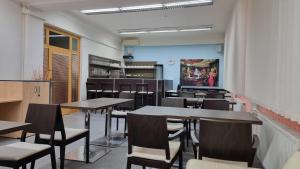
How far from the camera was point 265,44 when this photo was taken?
255cm

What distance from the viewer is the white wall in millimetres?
4797

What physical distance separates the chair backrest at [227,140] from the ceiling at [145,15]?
3.67m

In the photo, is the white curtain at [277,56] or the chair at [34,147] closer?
the white curtain at [277,56]

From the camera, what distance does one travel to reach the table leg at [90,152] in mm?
3295

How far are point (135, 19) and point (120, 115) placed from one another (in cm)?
440

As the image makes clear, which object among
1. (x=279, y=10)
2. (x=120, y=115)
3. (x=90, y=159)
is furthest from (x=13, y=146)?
(x=279, y=10)

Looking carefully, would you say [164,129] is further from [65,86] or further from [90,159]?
[65,86]

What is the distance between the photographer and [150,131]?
2.02 m

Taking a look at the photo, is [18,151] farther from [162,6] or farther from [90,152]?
[162,6]

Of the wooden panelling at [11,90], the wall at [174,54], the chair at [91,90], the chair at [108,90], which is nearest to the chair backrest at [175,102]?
the wooden panelling at [11,90]

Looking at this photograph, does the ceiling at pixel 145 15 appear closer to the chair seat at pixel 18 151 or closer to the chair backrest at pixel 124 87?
the chair backrest at pixel 124 87

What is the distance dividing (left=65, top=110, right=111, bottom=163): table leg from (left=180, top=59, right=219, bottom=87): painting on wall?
7.42 m

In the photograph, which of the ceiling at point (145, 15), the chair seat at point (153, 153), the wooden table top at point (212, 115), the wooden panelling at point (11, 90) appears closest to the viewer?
the chair seat at point (153, 153)

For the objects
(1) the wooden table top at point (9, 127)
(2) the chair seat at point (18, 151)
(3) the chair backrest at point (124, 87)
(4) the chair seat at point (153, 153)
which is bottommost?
(4) the chair seat at point (153, 153)
